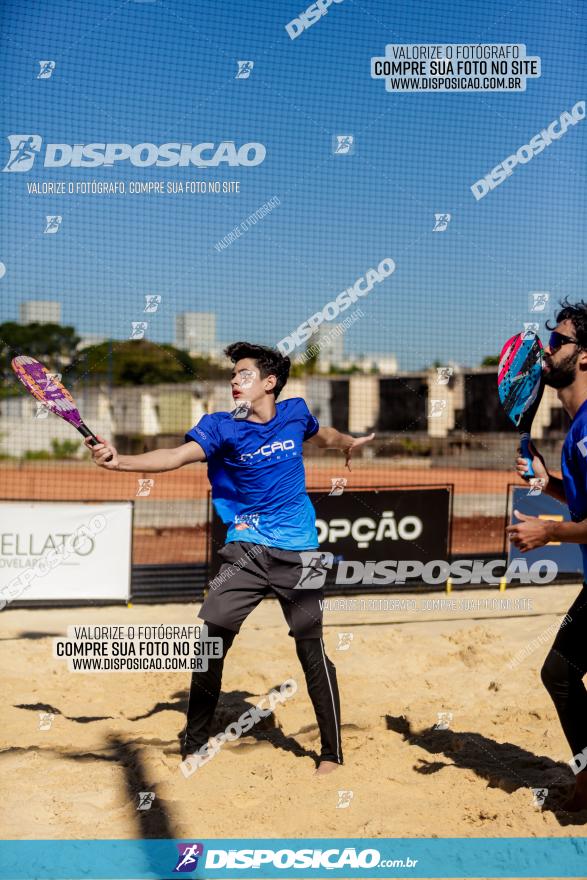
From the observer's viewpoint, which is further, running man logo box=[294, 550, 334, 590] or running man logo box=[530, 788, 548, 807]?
running man logo box=[294, 550, 334, 590]

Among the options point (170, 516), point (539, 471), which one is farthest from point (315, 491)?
point (170, 516)

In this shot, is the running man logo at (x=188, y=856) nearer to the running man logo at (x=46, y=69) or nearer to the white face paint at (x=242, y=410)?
the white face paint at (x=242, y=410)

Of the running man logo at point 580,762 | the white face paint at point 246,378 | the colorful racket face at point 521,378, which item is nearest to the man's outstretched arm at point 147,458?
the white face paint at point 246,378

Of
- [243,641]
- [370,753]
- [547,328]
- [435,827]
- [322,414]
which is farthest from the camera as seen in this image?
[322,414]

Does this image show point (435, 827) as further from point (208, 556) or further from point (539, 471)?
point (208, 556)

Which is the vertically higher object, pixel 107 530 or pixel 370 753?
pixel 107 530

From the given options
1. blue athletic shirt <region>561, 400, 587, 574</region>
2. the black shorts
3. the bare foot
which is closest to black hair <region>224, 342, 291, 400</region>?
the black shorts

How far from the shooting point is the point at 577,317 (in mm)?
3766

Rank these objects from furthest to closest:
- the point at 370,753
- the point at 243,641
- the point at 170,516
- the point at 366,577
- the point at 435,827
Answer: the point at 170,516 < the point at 366,577 < the point at 243,641 < the point at 370,753 < the point at 435,827

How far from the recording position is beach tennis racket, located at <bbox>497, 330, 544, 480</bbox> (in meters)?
3.87

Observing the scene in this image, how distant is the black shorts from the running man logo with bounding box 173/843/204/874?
3.67ft

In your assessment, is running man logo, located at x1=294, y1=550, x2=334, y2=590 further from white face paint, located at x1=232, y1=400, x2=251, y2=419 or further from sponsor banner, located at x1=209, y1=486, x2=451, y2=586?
sponsor banner, located at x1=209, y1=486, x2=451, y2=586

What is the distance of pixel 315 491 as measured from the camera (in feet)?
28.0

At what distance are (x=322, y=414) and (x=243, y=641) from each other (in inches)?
1113
